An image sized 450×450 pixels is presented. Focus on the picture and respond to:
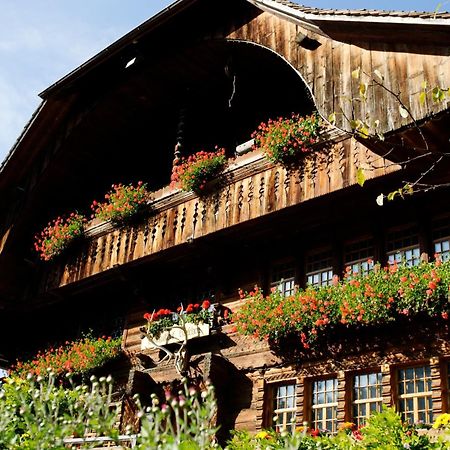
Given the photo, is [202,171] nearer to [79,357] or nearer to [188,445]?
[79,357]

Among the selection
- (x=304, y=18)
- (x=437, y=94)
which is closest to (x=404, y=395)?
(x=437, y=94)

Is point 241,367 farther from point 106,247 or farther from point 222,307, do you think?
point 106,247

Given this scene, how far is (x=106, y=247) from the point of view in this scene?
46.4 ft

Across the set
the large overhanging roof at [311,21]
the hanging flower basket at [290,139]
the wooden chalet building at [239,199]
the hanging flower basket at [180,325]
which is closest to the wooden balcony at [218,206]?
the wooden chalet building at [239,199]

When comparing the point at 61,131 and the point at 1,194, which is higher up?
the point at 61,131

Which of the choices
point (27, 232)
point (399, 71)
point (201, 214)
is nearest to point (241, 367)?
point (201, 214)

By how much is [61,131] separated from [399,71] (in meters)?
10.3

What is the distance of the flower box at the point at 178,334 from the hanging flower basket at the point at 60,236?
382cm

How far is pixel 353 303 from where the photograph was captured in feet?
31.5

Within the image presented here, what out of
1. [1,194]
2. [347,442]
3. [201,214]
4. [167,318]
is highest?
[1,194]

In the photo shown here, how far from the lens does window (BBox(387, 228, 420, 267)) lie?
10.3m

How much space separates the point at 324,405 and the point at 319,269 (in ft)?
8.47

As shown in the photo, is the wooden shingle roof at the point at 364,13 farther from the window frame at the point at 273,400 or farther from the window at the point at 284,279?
the window frame at the point at 273,400

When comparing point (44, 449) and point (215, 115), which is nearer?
point (44, 449)
